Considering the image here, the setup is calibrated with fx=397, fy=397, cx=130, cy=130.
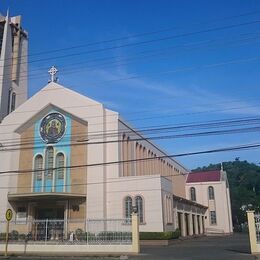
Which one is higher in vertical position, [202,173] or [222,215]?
[202,173]

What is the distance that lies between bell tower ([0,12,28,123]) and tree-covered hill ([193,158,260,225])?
29000mm

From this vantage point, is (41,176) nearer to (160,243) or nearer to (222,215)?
(160,243)

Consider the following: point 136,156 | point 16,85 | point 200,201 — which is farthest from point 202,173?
point 16,85

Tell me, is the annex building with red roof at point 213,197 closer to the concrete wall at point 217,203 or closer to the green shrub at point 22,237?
the concrete wall at point 217,203

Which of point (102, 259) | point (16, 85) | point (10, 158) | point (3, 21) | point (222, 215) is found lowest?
point (102, 259)

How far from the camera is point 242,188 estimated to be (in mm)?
100062

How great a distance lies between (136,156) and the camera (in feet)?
132

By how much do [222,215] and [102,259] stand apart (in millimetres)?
40221

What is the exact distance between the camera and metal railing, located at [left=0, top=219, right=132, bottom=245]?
23734 millimetres

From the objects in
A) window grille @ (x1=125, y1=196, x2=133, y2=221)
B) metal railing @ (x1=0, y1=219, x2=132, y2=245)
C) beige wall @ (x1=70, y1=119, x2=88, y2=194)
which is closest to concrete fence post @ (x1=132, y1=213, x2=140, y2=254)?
metal railing @ (x1=0, y1=219, x2=132, y2=245)

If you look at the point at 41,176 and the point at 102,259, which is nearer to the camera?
the point at 102,259

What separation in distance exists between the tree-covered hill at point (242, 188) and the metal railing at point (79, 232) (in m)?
17.5

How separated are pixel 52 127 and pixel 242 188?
73488 mm

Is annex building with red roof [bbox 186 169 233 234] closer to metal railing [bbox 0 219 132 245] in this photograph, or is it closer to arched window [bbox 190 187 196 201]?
arched window [bbox 190 187 196 201]
